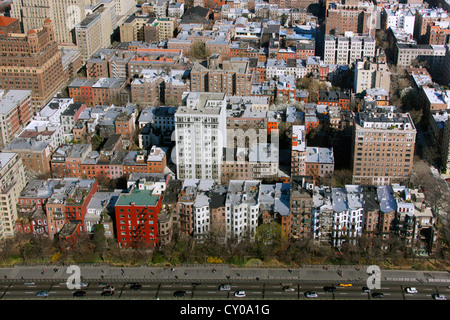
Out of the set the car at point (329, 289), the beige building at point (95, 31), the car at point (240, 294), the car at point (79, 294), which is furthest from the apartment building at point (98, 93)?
the car at point (329, 289)

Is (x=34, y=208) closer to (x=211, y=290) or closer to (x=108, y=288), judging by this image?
(x=108, y=288)

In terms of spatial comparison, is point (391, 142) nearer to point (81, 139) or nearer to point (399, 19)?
point (81, 139)

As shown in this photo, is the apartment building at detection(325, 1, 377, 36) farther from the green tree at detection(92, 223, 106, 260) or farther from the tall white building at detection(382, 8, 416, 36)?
the green tree at detection(92, 223, 106, 260)

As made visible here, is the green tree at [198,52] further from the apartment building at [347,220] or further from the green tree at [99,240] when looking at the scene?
the green tree at [99,240]

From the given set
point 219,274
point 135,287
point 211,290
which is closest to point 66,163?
point 135,287

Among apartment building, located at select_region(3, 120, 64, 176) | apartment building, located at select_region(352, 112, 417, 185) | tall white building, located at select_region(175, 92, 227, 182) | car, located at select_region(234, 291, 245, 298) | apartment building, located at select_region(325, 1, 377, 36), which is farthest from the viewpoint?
apartment building, located at select_region(325, 1, 377, 36)

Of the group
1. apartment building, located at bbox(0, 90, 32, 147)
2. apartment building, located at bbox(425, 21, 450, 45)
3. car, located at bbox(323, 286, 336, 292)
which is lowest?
car, located at bbox(323, 286, 336, 292)

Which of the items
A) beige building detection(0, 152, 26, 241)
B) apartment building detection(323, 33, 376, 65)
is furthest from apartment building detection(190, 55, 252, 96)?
beige building detection(0, 152, 26, 241)
